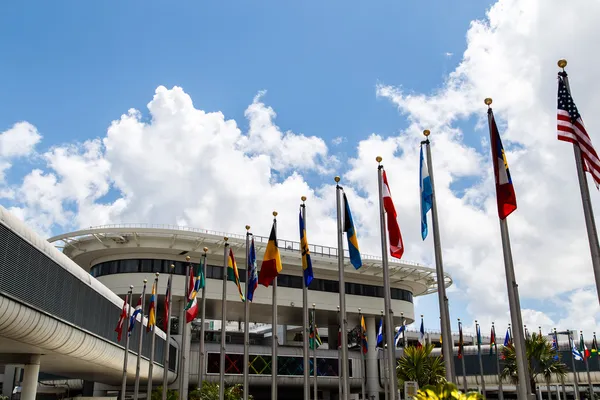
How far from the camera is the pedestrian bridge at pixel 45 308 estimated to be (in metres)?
18.7

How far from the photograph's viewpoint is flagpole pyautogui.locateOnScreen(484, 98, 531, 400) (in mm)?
14984

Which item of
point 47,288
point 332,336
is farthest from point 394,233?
point 332,336

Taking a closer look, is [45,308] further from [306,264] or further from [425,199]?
[425,199]

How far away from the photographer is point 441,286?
18141 millimetres

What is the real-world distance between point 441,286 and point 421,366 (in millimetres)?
25600

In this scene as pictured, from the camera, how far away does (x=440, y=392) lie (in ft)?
40.2

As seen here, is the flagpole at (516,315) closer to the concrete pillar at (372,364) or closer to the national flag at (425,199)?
the national flag at (425,199)

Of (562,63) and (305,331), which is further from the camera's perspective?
(305,331)

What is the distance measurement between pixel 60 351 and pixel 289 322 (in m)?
48.8

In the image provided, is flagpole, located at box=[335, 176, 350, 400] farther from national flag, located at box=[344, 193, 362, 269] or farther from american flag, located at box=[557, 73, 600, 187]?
american flag, located at box=[557, 73, 600, 187]

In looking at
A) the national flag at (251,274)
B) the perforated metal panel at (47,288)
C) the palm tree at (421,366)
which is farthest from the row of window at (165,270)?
the national flag at (251,274)

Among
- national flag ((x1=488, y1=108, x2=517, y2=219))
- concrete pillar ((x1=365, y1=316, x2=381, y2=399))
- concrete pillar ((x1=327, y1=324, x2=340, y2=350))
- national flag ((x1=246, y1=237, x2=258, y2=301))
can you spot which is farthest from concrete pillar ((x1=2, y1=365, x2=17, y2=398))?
national flag ((x1=488, y1=108, x2=517, y2=219))

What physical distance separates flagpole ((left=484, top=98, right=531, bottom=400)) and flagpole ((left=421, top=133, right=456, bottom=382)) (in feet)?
6.75

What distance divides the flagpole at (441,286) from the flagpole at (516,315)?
2058 mm
